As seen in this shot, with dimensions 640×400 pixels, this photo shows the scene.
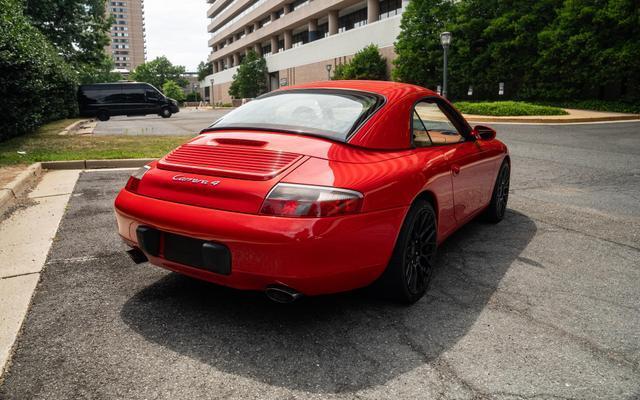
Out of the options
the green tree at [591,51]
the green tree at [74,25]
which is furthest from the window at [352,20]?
the green tree at [591,51]

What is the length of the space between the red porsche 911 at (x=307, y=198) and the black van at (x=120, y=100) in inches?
1050

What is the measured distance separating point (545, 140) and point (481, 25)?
60.8 feet

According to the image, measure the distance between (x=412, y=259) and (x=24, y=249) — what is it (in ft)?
10.7

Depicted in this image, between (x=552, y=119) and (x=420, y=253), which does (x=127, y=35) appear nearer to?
(x=552, y=119)

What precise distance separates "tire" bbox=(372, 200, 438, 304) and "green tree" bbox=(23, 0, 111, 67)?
31.1 meters

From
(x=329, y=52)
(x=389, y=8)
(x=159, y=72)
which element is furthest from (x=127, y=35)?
(x=389, y=8)

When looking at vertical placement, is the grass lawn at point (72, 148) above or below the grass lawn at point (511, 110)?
below

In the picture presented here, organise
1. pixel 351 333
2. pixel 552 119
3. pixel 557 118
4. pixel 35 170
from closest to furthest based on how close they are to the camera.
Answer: pixel 351 333, pixel 35 170, pixel 552 119, pixel 557 118

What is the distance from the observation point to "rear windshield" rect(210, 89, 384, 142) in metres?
3.07

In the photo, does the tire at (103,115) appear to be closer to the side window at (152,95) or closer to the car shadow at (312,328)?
the side window at (152,95)

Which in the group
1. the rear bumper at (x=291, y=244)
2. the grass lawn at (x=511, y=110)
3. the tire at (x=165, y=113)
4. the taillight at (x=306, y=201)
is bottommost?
the rear bumper at (x=291, y=244)

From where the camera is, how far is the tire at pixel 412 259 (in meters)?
2.89

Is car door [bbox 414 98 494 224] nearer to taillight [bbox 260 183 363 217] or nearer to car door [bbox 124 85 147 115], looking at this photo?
taillight [bbox 260 183 363 217]

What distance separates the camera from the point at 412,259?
10.0 ft
